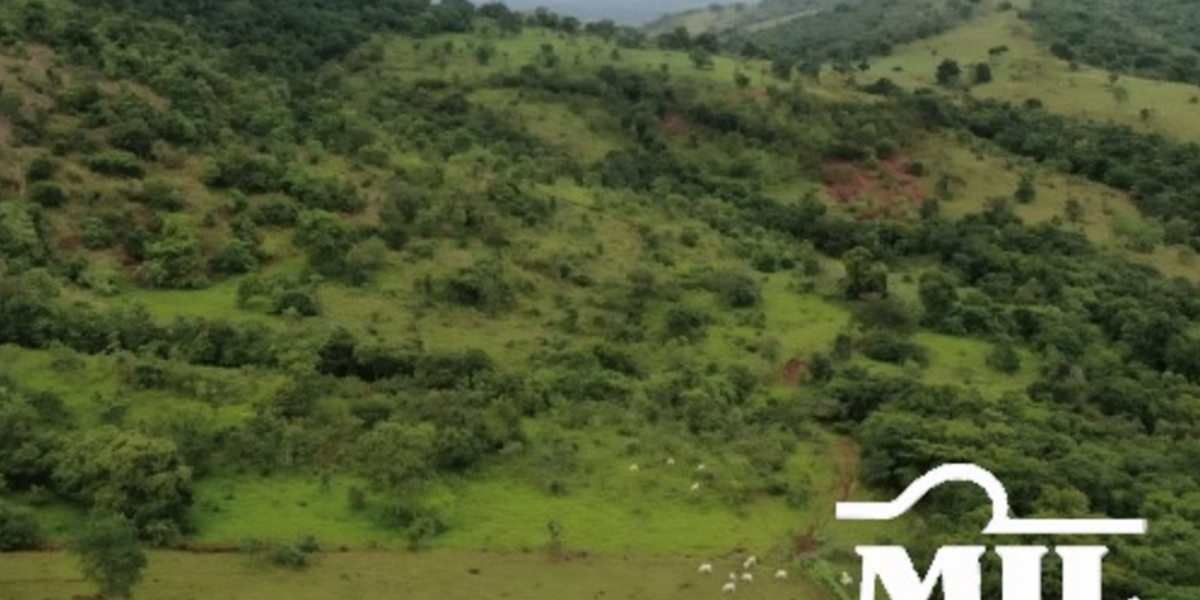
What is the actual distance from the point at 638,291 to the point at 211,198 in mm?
17594

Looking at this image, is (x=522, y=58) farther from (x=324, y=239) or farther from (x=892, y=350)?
(x=892, y=350)

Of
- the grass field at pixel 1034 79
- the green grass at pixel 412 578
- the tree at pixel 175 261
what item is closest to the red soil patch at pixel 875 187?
the grass field at pixel 1034 79

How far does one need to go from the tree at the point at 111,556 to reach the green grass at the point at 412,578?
1.65m

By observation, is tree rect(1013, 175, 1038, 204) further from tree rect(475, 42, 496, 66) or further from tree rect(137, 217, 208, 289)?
tree rect(137, 217, 208, 289)

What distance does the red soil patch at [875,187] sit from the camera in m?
75.5

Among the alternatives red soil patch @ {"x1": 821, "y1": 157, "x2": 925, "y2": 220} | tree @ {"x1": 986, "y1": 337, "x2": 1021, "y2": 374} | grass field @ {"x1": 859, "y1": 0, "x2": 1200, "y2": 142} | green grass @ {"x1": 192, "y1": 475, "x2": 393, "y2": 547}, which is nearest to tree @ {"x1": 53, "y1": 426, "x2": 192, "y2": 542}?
green grass @ {"x1": 192, "y1": 475, "x2": 393, "y2": 547}

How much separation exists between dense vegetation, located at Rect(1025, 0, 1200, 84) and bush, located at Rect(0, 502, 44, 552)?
291ft

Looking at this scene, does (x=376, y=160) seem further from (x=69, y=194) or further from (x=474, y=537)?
(x=474, y=537)

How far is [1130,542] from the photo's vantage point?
38.8 m

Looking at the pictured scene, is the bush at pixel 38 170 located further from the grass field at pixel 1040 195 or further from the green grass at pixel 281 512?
the grass field at pixel 1040 195

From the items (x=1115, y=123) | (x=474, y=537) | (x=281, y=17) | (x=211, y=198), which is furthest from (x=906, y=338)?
(x=281, y=17)

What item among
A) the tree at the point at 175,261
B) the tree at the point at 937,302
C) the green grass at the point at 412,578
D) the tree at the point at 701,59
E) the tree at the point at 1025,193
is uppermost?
the tree at the point at 701,59

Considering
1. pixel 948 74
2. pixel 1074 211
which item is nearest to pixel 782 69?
pixel 948 74

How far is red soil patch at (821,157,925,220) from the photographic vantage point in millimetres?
75500
